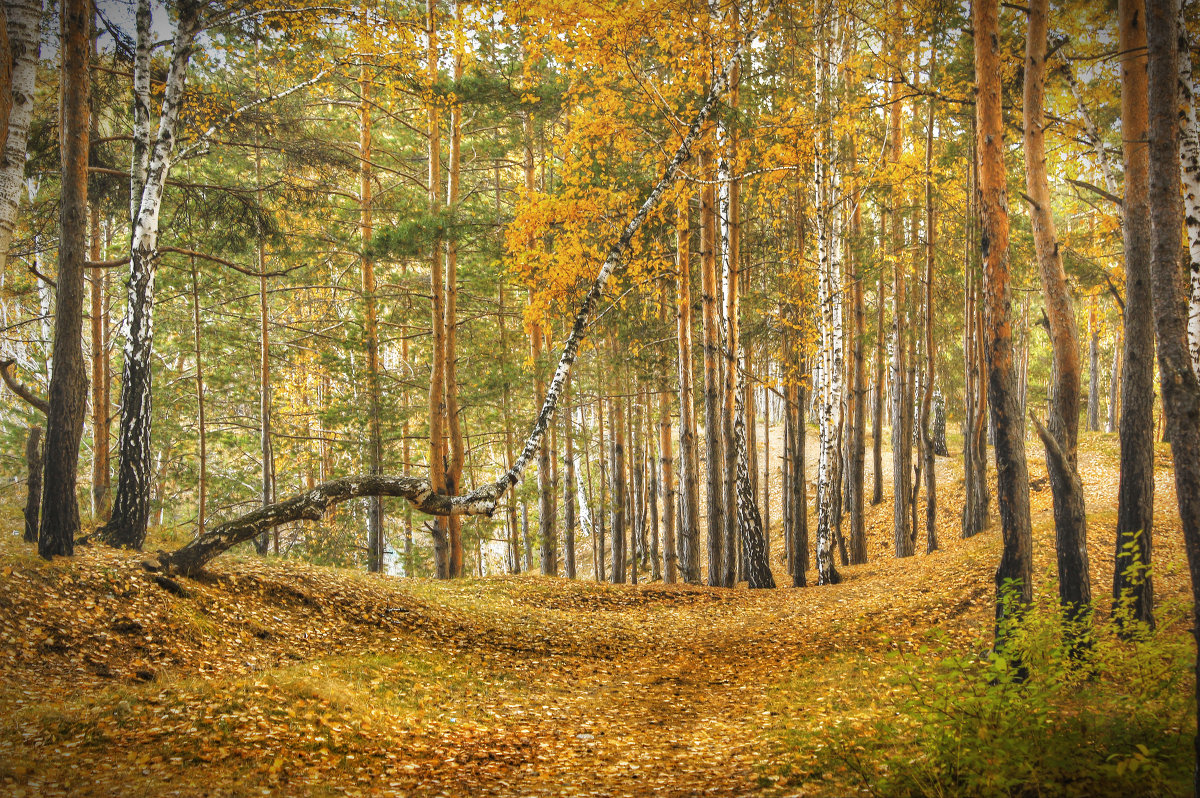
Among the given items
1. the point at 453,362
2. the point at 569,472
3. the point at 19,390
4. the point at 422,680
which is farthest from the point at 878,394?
the point at 19,390

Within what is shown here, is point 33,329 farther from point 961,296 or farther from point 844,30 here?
point 961,296

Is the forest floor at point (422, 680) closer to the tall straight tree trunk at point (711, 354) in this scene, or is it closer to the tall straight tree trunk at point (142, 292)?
the tall straight tree trunk at point (142, 292)

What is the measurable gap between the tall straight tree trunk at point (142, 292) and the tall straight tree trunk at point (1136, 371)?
34.5ft

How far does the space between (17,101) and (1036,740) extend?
899 centimetres

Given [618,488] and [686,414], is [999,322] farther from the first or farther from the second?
[618,488]

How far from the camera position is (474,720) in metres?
5.58

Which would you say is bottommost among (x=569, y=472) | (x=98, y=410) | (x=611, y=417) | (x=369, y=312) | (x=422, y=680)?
(x=422, y=680)

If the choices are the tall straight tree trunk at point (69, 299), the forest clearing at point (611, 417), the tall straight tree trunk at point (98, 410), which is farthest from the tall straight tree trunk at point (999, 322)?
the tall straight tree trunk at point (98, 410)

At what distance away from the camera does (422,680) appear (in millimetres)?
6516

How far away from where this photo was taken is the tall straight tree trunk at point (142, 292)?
26.2 ft

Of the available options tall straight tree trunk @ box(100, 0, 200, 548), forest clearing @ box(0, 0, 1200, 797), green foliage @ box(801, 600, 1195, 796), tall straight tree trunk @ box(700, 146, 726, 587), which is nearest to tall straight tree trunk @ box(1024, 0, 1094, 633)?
forest clearing @ box(0, 0, 1200, 797)

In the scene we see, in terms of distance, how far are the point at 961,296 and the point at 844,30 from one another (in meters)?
7.83

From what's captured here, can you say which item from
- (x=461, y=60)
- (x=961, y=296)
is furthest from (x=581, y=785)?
(x=961, y=296)

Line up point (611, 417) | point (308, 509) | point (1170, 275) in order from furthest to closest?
1. point (611, 417)
2. point (308, 509)
3. point (1170, 275)
